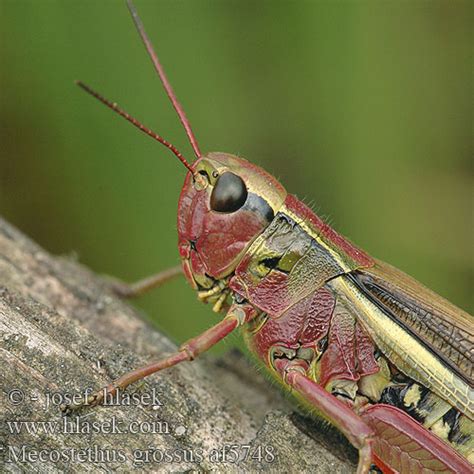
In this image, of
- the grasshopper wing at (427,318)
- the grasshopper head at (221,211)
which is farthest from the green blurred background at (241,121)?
the grasshopper wing at (427,318)

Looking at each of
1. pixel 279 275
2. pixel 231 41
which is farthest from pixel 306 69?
pixel 279 275

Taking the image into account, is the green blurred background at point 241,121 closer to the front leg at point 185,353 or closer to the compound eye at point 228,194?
the compound eye at point 228,194

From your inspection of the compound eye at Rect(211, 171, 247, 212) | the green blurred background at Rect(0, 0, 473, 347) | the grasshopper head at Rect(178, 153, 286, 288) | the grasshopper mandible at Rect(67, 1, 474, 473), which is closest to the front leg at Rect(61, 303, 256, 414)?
the grasshopper mandible at Rect(67, 1, 474, 473)

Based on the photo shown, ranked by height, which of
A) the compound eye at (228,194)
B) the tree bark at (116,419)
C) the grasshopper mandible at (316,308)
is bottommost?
the tree bark at (116,419)

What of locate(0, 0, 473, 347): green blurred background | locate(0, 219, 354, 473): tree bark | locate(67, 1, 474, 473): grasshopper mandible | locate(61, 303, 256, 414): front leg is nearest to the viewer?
locate(0, 219, 354, 473): tree bark

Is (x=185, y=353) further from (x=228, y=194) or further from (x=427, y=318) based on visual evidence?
(x=427, y=318)

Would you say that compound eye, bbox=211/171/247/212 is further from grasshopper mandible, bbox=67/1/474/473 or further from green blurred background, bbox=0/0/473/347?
green blurred background, bbox=0/0/473/347

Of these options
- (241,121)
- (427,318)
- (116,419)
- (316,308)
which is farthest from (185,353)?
(241,121)
